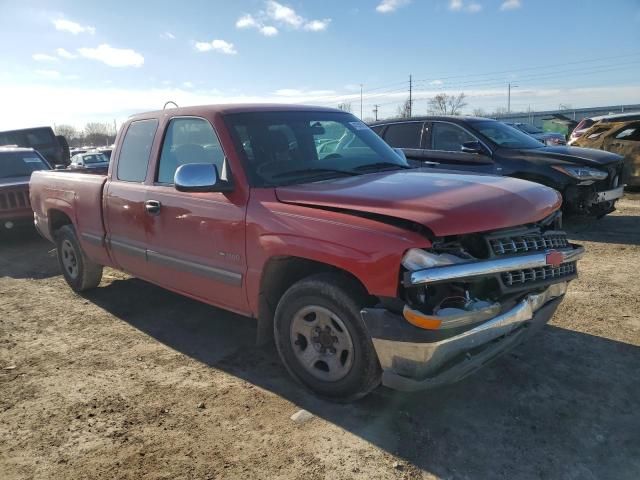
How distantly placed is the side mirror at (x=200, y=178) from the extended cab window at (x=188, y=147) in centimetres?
14

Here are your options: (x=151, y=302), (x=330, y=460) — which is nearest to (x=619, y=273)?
(x=330, y=460)

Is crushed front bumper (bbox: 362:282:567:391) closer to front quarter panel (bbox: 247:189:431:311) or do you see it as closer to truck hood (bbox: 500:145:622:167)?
front quarter panel (bbox: 247:189:431:311)

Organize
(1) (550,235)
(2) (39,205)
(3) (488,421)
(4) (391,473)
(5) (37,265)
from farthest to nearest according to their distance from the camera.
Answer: (5) (37,265) → (2) (39,205) → (1) (550,235) → (3) (488,421) → (4) (391,473)

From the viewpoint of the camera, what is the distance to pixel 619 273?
575 centimetres

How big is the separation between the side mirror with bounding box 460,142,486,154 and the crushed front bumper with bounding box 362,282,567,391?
512 centimetres

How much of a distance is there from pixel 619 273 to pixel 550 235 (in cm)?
316

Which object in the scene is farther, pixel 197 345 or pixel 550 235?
pixel 197 345

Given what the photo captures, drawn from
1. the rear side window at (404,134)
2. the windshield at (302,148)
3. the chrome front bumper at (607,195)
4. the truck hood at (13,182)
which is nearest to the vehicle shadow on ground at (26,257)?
the truck hood at (13,182)

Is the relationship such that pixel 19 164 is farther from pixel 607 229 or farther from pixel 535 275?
pixel 607 229

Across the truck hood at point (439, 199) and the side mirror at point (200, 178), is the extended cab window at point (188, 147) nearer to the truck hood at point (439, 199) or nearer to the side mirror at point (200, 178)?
the side mirror at point (200, 178)

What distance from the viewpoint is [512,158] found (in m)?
7.69

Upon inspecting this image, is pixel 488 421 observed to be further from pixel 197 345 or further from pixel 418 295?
pixel 197 345

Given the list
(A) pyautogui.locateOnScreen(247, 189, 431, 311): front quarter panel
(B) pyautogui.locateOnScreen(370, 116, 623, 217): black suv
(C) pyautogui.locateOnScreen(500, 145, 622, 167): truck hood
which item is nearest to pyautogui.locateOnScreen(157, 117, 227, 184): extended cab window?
(A) pyautogui.locateOnScreen(247, 189, 431, 311): front quarter panel

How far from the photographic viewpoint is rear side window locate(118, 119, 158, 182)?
448 cm
